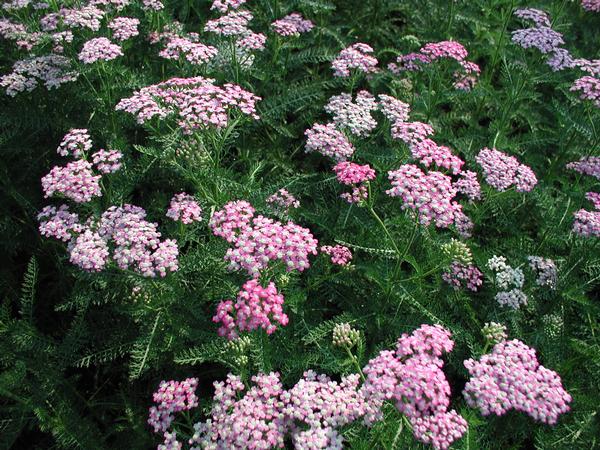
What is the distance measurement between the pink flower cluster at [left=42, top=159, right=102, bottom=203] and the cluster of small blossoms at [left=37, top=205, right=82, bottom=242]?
0.15 meters

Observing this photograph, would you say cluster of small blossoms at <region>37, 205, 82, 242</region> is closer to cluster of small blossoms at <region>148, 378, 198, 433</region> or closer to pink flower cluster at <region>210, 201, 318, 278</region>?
pink flower cluster at <region>210, 201, 318, 278</region>

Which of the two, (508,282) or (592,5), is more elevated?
(592,5)

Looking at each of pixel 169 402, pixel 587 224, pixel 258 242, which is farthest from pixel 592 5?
pixel 169 402

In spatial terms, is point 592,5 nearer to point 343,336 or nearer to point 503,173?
point 503,173

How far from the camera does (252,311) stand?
2639 mm

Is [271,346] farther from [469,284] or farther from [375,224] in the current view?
[469,284]

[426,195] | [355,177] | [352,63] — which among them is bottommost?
[355,177]

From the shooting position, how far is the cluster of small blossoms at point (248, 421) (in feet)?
7.73

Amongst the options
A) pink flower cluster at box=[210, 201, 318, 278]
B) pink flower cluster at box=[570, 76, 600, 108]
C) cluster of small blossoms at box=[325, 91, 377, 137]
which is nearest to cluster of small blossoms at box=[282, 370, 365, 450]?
pink flower cluster at box=[210, 201, 318, 278]

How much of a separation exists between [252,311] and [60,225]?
1541mm

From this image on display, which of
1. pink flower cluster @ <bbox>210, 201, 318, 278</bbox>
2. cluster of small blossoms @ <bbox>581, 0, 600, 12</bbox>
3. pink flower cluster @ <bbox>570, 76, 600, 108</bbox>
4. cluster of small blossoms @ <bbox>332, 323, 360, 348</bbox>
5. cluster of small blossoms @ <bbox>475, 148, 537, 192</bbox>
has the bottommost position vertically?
cluster of small blossoms @ <bbox>332, 323, 360, 348</bbox>

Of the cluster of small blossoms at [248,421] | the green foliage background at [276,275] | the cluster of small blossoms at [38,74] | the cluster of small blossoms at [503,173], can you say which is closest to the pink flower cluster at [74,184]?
the green foliage background at [276,275]

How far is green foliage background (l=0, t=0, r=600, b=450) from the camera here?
127 inches

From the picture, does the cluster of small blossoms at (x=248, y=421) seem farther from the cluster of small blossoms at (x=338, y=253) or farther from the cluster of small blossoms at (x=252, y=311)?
the cluster of small blossoms at (x=338, y=253)
